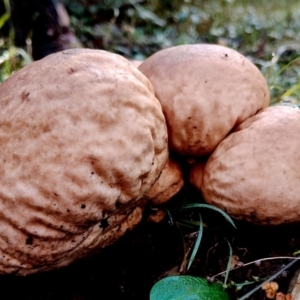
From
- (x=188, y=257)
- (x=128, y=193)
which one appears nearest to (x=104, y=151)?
(x=128, y=193)

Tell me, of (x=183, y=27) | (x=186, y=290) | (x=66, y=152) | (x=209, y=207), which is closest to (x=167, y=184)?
(x=209, y=207)

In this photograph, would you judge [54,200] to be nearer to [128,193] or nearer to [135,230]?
[128,193]

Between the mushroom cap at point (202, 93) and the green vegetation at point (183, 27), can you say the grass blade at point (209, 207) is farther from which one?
the green vegetation at point (183, 27)

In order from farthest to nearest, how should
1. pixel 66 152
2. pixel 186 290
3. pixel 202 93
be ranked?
pixel 202 93 < pixel 186 290 < pixel 66 152

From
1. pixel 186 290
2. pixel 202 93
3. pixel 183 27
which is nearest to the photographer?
pixel 186 290

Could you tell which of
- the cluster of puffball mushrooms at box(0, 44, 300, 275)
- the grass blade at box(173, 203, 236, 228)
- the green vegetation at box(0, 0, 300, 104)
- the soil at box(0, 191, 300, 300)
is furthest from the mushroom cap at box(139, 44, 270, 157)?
the green vegetation at box(0, 0, 300, 104)

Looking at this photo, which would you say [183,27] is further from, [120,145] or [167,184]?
[120,145]

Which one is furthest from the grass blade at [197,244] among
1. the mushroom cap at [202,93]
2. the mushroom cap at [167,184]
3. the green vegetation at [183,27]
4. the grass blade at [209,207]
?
the green vegetation at [183,27]
